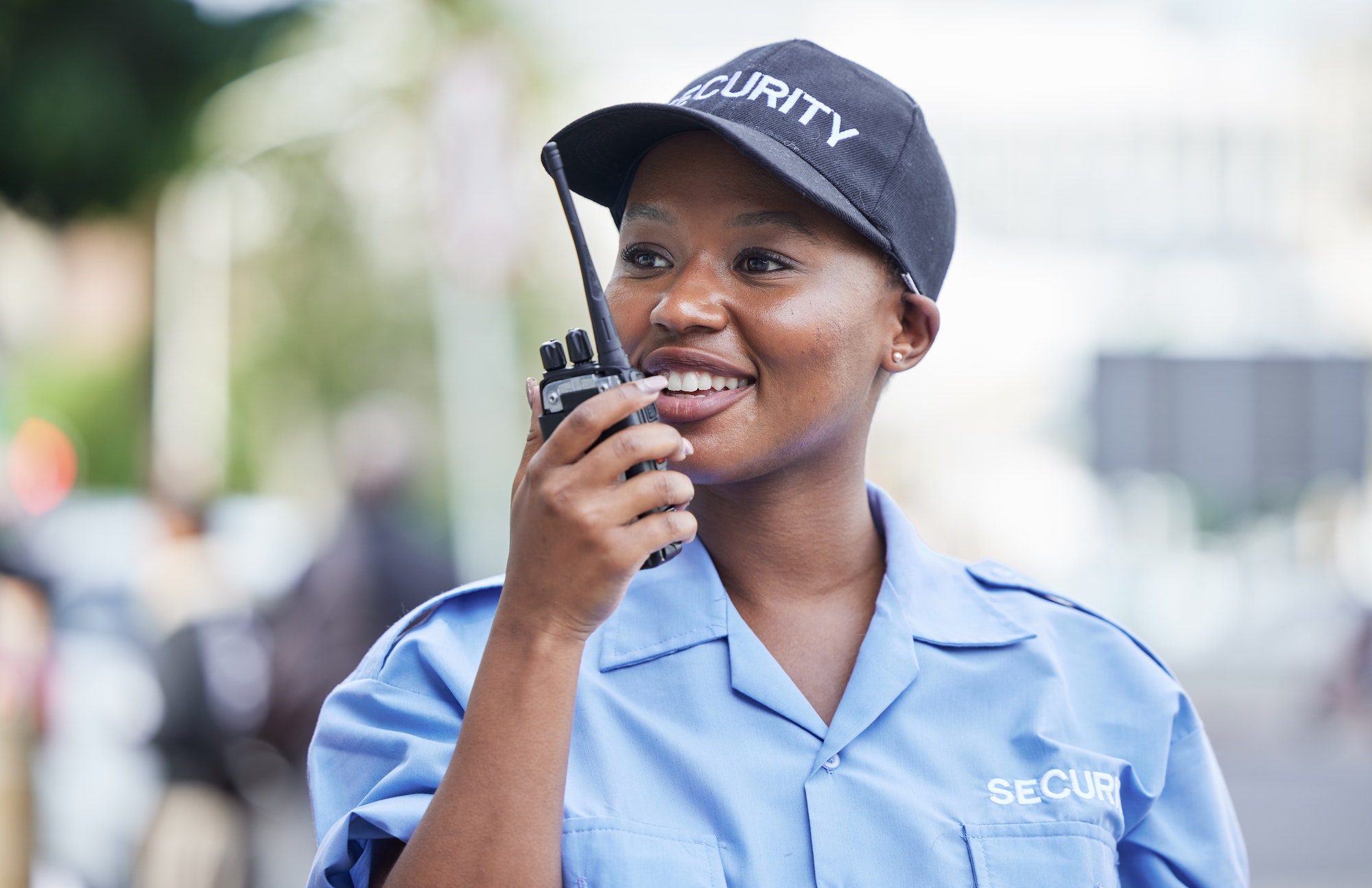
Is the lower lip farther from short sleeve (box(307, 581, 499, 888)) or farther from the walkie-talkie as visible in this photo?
short sleeve (box(307, 581, 499, 888))

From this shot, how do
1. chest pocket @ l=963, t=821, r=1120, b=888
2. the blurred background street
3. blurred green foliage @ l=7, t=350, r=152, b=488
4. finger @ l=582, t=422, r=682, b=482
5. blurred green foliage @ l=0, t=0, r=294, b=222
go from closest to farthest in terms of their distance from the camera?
finger @ l=582, t=422, r=682, b=482
chest pocket @ l=963, t=821, r=1120, b=888
the blurred background street
blurred green foliage @ l=0, t=0, r=294, b=222
blurred green foliage @ l=7, t=350, r=152, b=488

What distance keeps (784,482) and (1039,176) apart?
20023 millimetres

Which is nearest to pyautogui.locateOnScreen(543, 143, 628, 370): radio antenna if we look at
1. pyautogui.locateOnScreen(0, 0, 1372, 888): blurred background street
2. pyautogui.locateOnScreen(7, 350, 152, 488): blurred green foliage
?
pyautogui.locateOnScreen(0, 0, 1372, 888): blurred background street

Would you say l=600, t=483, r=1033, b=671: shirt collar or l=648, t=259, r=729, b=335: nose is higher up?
l=648, t=259, r=729, b=335: nose

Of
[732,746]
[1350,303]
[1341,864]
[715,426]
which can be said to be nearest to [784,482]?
[715,426]

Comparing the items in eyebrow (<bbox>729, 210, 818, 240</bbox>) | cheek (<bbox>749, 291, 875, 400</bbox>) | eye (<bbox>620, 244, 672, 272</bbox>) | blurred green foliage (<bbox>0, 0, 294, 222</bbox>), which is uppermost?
blurred green foliage (<bbox>0, 0, 294, 222</bbox>)

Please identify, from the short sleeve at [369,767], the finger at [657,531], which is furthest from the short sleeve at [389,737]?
the finger at [657,531]

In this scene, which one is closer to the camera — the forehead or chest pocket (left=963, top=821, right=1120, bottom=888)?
chest pocket (left=963, top=821, right=1120, bottom=888)

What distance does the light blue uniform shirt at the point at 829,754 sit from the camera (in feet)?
5.85

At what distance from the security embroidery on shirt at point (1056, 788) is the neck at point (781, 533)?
398mm

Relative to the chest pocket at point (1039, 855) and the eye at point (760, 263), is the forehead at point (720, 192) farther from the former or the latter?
the chest pocket at point (1039, 855)

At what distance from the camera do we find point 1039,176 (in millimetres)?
21062

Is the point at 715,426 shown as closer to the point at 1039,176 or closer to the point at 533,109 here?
the point at 1039,176

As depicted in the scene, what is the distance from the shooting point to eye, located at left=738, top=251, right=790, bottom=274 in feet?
6.45
